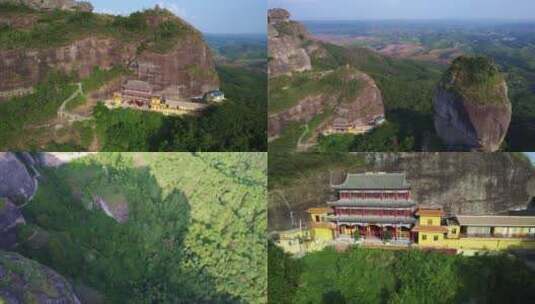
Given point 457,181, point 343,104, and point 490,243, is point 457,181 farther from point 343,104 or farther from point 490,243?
point 343,104

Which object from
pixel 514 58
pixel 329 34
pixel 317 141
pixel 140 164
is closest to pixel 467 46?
pixel 514 58

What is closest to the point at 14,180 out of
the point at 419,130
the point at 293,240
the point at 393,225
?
the point at 293,240

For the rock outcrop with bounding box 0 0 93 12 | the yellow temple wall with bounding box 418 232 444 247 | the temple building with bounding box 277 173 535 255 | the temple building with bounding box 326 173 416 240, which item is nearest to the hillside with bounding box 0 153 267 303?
the temple building with bounding box 277 173 535 255

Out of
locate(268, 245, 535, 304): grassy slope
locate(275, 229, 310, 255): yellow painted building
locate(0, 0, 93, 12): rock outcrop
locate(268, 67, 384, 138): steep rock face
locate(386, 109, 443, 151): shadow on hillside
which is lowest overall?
locate(268, 245, 535, 304): grassy slope

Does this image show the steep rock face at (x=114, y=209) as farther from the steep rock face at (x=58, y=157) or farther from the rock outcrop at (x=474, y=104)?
the rock outcrop at (x=474, y=104)

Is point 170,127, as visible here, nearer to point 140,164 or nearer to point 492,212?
point 140,164

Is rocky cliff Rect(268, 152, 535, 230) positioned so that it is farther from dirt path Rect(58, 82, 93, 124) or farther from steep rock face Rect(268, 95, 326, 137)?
dirt path Rect(58, 82, 93, 124)
